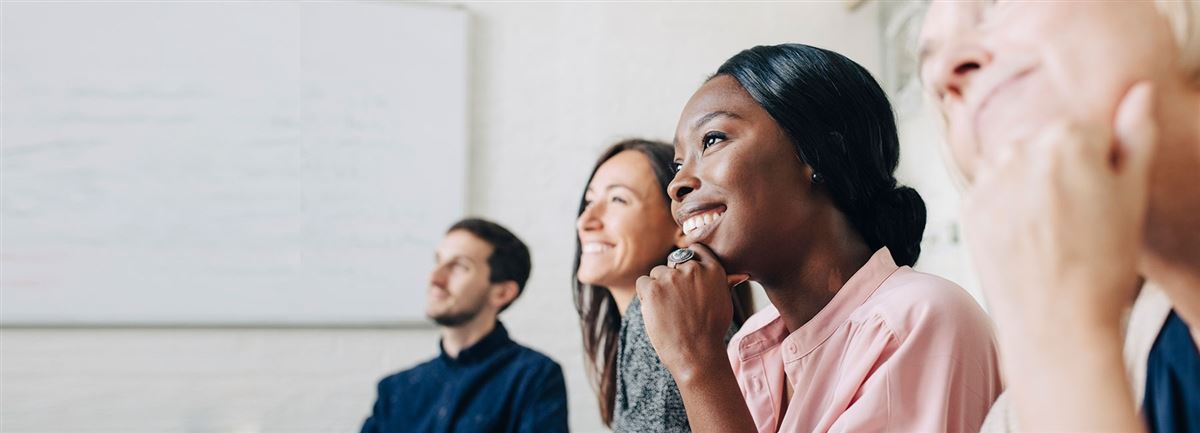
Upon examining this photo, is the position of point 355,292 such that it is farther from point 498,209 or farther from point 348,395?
point 498,209

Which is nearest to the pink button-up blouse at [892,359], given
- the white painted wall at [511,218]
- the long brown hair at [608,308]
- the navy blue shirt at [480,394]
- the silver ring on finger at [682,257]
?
the silver ring on finger at [682,257]

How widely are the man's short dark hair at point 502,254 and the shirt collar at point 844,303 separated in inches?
61.0

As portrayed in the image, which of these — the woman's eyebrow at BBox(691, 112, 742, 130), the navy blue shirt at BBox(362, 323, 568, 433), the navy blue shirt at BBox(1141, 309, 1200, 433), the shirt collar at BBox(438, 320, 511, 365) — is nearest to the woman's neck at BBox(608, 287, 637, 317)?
the navy blue shirt at BBox(362, 323, 568, 433)

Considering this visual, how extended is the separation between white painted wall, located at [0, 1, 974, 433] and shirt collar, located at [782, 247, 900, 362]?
2212mm

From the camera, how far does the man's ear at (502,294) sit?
257 centimetres

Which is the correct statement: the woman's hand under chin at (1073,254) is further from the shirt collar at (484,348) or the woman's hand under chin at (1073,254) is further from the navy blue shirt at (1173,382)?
the shirt collar at (484,348)

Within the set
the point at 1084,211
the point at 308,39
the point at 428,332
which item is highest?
the point at 308,39

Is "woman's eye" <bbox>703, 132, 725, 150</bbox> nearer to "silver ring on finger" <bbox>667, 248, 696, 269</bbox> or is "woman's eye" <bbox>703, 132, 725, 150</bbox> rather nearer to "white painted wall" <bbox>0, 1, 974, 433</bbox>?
"silver ring on finger" <bbox>667, 248, 696, 269</bbox>

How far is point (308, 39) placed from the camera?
3256 millimetres

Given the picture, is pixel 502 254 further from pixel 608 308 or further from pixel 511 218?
pixel 511 218

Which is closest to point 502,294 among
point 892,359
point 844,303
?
point 844,303

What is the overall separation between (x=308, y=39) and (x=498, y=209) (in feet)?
2.80

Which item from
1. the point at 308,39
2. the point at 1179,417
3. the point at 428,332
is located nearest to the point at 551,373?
the point at 428,332

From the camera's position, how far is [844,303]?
1079mm
